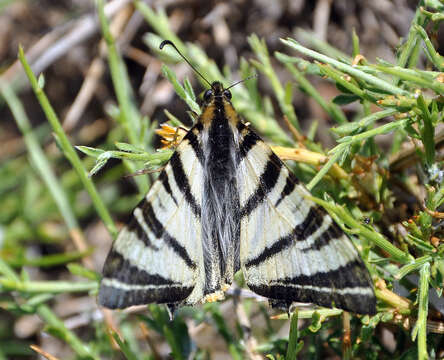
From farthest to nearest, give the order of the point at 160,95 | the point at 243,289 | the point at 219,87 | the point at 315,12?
the point at 160,95 → the point at 315,12 → the point at 243,289 → the point at 219,87

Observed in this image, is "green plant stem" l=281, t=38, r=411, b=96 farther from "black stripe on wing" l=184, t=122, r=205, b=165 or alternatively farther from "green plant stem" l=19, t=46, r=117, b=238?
"green plant stem" l=19, t=46, r=117, b=238

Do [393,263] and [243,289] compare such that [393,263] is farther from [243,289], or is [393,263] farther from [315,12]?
[315,12]

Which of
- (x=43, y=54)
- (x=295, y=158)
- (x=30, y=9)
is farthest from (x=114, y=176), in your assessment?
(x=295, y=158)

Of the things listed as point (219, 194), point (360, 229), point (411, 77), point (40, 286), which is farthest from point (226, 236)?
point (40, 286)

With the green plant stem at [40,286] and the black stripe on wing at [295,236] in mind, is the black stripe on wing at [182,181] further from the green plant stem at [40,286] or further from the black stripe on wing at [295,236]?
the green plant stem at [40,286]

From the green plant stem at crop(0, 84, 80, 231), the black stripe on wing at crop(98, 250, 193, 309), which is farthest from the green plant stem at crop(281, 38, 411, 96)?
the green plant stem at crop(0, 84, 80, 231)

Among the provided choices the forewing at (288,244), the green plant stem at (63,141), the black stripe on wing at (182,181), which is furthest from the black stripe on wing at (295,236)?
the green plant stem at (63,141)

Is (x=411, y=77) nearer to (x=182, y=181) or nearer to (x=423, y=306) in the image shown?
(x=423, y=306)
